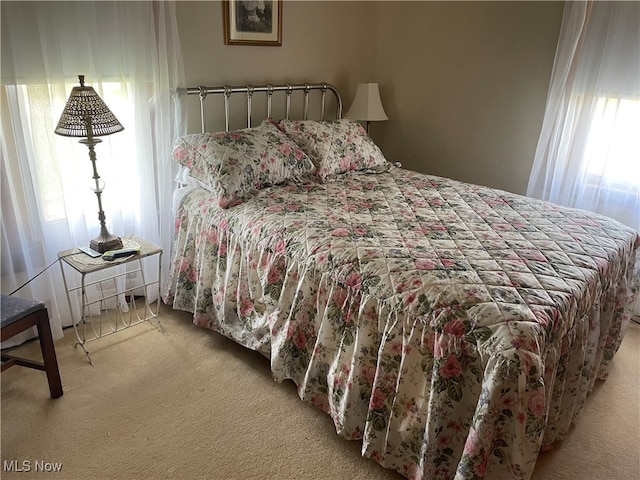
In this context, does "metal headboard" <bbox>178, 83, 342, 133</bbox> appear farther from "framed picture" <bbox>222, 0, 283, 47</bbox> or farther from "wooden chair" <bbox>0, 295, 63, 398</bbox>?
"wooden chair" <bbox>0, 295, 63, 398</bbox>

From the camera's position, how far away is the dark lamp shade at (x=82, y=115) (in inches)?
76.9

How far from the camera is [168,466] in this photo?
1714 mm

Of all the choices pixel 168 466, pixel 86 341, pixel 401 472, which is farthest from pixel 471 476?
pixel 86 341

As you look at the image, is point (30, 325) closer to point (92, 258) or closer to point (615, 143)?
point (92, 258)

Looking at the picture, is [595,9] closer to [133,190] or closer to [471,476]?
[471,476]

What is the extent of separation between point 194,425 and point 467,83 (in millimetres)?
2714

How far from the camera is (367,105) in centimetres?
333

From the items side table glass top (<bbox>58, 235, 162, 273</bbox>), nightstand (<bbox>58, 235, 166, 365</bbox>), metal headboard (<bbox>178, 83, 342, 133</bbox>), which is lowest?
nightstand (<bbox>58, 235, 166, 365</bbox>)

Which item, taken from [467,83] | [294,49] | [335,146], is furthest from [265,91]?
[467,83]

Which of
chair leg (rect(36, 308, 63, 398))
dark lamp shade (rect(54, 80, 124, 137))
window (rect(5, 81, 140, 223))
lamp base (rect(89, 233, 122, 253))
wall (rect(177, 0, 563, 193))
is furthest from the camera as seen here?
wall (rect(177, 0, 563, 193))

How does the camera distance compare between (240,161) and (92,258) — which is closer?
(92,258)

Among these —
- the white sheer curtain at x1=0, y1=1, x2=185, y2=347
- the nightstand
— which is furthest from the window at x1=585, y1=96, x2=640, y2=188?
the nightstand

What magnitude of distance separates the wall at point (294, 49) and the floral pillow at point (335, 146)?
45cm

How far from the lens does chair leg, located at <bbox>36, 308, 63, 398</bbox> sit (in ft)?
6.08
